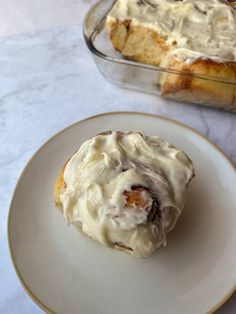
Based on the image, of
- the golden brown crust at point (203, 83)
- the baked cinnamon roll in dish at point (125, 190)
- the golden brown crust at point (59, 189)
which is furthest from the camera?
the golden brown crust at point (203, 83)

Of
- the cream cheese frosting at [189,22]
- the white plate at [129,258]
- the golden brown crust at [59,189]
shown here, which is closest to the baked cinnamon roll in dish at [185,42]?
the cream cheese frosting at [189,22]

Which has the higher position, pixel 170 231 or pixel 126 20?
pixel 126 20

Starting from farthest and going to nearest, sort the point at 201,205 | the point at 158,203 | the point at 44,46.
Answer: the point at 44,46, the point at 201,205, the point at 158,203

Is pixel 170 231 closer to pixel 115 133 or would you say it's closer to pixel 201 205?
pixel 201 205

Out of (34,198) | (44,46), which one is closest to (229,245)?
(34,198)

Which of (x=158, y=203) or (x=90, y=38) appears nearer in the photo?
(x=158, y=203)

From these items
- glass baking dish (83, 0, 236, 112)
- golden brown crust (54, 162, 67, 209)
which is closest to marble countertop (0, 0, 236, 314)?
glass baking dish (83, 0, 236, 112)

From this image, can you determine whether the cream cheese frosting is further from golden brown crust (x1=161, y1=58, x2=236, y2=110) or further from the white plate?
the white plate

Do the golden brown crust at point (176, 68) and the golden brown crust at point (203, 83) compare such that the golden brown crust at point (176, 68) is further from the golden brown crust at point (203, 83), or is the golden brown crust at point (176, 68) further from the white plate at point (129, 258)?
the white plate at point (129, 258)
